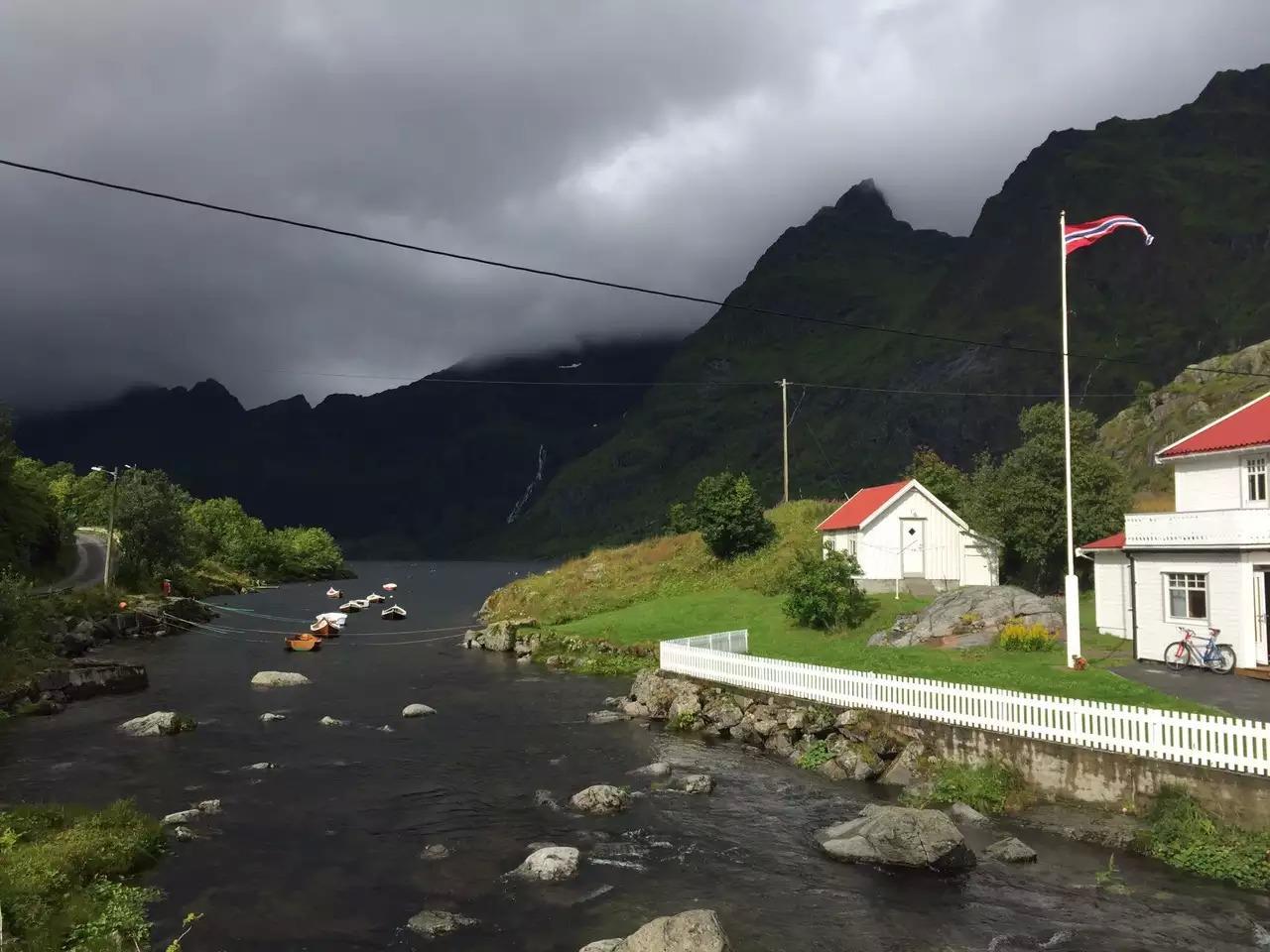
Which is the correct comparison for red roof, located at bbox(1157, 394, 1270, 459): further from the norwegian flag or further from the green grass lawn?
the norwegian flag

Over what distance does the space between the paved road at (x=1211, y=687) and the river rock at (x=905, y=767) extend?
26.4 ft

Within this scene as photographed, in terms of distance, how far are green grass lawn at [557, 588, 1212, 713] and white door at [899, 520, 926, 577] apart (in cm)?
285

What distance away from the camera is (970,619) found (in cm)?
3872

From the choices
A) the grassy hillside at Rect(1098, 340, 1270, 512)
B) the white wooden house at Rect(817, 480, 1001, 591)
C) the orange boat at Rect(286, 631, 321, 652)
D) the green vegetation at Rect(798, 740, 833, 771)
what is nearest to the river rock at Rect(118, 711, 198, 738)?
the green vegetation at Rect(798, 740, 833, 771)

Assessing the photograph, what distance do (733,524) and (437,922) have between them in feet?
164

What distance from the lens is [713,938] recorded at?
12805 mm

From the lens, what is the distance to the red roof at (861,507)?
2050 inches

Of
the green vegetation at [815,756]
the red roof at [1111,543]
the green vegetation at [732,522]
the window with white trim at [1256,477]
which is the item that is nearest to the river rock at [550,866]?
the green vegetation at [815,756]

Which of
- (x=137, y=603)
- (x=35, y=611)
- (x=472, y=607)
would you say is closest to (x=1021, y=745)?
(x=35, y=611)

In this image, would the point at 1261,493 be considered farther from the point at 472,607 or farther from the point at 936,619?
the point at 472,607

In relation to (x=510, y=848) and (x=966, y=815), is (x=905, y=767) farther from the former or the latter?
(x=510, y=848)

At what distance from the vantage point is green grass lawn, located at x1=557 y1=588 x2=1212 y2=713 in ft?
85.6

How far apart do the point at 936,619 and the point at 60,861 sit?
3488 cm

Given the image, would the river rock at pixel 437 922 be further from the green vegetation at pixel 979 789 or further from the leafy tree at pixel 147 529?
the leafy tree at pixel 147 529
